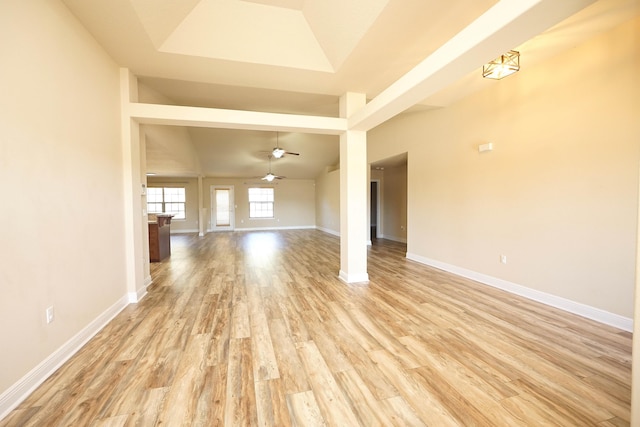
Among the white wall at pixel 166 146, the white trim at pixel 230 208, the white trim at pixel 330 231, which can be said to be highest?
the white wall at pixel 166 146

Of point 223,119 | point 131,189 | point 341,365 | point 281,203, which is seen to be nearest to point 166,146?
point 131,189

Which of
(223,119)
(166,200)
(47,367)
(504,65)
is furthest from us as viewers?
(166,200)

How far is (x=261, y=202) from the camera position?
11719 millimetres

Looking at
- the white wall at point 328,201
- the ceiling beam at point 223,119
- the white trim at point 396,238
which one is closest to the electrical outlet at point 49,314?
the ceiling beam at point 223,119

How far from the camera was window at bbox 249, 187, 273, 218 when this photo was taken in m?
11.6

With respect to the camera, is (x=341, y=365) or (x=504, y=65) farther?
(x=504, y=65)

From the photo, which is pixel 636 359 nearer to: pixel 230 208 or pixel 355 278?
pixel 355 278

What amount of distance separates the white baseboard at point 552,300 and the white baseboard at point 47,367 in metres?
4.73

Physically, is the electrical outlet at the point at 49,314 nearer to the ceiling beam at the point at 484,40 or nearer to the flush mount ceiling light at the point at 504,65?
the ceiling beam at the point at 484,40

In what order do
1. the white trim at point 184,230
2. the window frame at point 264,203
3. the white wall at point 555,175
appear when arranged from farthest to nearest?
1. the window frame at point 264,203
2. the white trim at point 184,230
3. the white wall at point 555,175

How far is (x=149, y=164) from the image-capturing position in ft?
23.8

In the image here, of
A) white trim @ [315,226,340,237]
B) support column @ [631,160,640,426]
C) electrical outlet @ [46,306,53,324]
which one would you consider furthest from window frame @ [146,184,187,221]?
support column @ [631,160,640,426]

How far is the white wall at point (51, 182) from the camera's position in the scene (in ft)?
5.01

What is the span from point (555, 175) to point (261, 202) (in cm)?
1034
